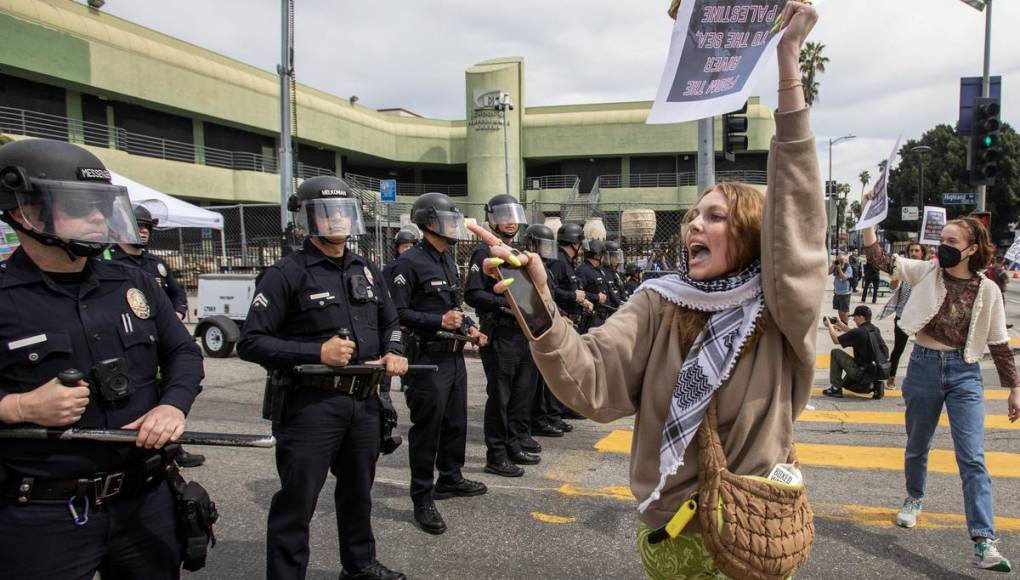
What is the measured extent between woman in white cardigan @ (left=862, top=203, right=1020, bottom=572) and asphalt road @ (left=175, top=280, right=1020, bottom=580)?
19.9 inches

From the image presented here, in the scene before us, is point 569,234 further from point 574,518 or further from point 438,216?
point 574,518

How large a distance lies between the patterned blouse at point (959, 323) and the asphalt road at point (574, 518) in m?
1.13

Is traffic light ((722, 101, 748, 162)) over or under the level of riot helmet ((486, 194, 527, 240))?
over

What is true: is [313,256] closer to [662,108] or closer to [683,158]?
[662,108]

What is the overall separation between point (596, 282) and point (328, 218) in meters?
5.66

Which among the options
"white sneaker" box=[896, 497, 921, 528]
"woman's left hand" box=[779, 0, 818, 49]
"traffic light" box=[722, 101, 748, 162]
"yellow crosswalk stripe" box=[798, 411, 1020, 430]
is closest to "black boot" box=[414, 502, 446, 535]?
"white sneaker" box=[896, 497, 921, 528]

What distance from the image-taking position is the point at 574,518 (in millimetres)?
4555

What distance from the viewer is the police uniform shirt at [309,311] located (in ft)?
10.8

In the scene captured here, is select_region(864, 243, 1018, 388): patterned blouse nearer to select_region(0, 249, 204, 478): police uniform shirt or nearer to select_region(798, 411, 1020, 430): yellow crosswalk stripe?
select_region(798, 411, 1020, 430): yellow crosswalk stripe

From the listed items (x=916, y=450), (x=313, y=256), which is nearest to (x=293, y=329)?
(x=313, y=256)

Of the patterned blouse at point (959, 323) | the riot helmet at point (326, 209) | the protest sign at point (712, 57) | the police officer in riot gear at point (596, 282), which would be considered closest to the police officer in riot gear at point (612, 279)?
the police officer in riot gear at point (596, 282)

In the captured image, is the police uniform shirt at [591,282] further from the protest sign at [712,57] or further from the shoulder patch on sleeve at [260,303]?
the protest sign at [712,57]

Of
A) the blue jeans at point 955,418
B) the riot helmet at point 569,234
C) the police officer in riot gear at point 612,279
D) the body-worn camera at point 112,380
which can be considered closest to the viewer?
the body-worn camera at point 112,380

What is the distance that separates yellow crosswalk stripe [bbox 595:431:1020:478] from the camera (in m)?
5.58
